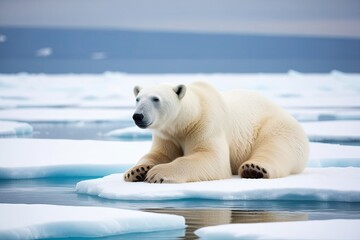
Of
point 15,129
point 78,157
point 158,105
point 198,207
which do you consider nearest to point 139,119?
point 158,105

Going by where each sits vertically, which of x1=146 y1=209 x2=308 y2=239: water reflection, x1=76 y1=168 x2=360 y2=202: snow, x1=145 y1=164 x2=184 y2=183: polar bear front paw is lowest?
x1=146 y1=209 x2=308 y2=239: water reflection

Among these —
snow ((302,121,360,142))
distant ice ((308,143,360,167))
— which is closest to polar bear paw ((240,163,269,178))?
distant ice ((308,143,360,167))

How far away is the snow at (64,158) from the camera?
21.2 ft

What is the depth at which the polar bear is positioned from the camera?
5441 mm

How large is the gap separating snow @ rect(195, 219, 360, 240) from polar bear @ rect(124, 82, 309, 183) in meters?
1.45

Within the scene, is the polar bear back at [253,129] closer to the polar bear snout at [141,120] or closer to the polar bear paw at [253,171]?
the polar bear paw at [253,171]

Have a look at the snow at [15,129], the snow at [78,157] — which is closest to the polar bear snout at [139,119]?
the snow at [78,157]

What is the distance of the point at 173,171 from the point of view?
5367mm

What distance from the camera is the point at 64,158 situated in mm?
6871

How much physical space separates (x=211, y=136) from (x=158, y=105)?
1.55ft

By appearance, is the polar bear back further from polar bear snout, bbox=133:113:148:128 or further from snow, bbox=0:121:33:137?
snow, bbox=0:121:33:137

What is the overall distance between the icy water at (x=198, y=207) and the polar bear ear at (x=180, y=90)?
83 centimetres

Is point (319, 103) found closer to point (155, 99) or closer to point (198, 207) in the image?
point (155, 99)

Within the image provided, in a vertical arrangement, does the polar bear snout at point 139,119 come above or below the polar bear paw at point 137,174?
above
